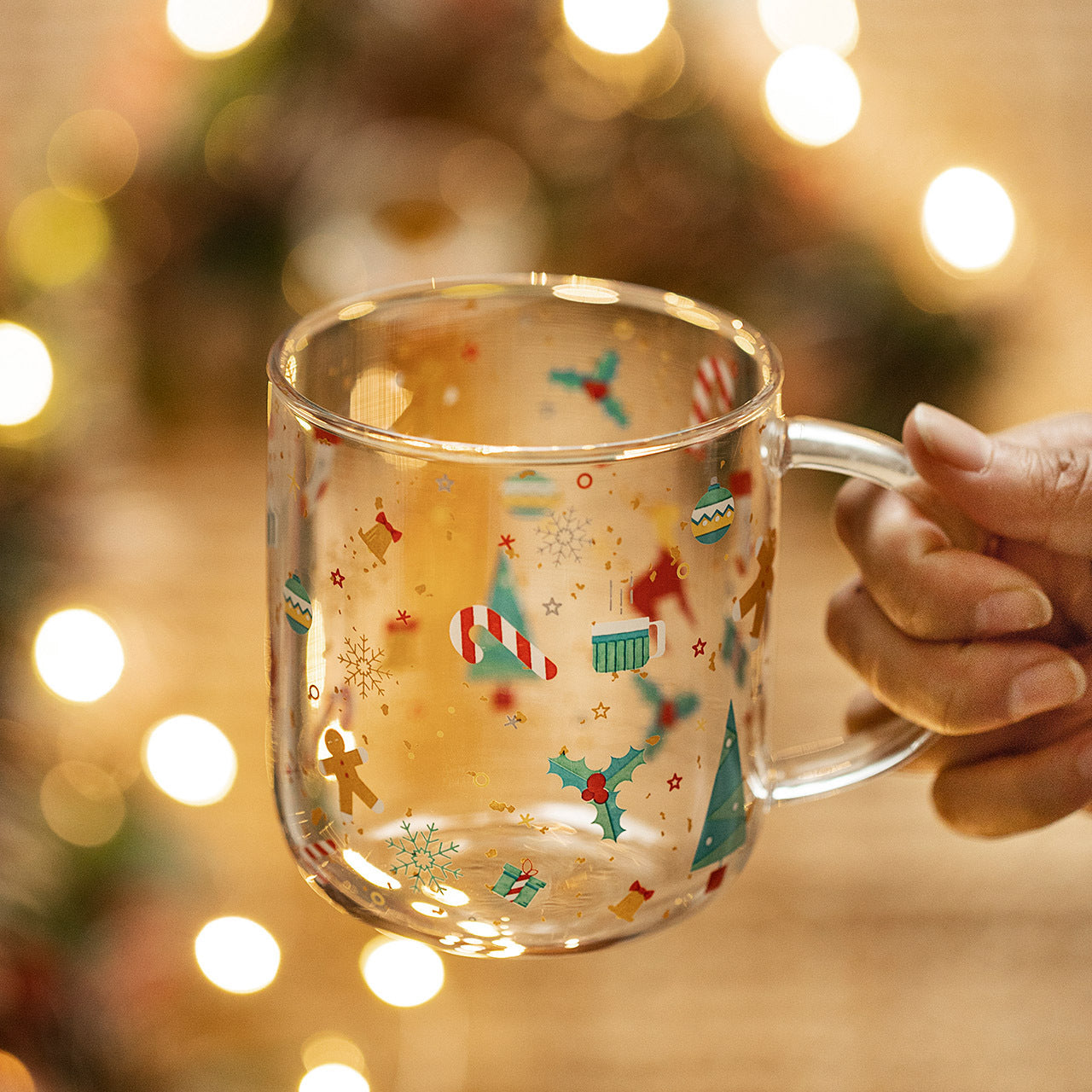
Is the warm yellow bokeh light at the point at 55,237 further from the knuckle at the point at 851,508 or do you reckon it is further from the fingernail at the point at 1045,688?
the fingernail at the point at 1045,688

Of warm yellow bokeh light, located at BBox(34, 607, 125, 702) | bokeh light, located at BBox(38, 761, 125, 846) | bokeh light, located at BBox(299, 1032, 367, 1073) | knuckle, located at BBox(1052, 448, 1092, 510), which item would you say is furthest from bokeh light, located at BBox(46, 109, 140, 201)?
knuckle, located at BBox(1052, 448, 1092, 510)

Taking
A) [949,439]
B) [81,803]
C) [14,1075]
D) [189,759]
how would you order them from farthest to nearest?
[189,759], [81,803], [14,1075], [949,439]

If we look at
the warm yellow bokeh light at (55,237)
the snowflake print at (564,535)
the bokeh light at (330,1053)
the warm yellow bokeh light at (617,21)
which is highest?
the warm yellow bokeh light at (617,21)

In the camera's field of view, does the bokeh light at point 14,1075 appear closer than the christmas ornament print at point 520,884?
No

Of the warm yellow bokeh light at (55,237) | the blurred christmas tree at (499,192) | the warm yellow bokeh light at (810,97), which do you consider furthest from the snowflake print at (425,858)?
the warm yellow bokeh light at (810,97)

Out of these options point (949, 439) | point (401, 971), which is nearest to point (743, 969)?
point (401, 971)

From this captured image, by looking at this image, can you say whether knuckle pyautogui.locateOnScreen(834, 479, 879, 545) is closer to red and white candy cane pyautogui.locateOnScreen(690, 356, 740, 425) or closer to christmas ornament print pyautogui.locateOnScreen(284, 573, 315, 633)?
red and white candy cane pyautogui.locateOnScreen(690, 356, 740, 425)

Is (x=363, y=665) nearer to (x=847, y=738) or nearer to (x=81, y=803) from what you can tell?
(x=847, y=738)
